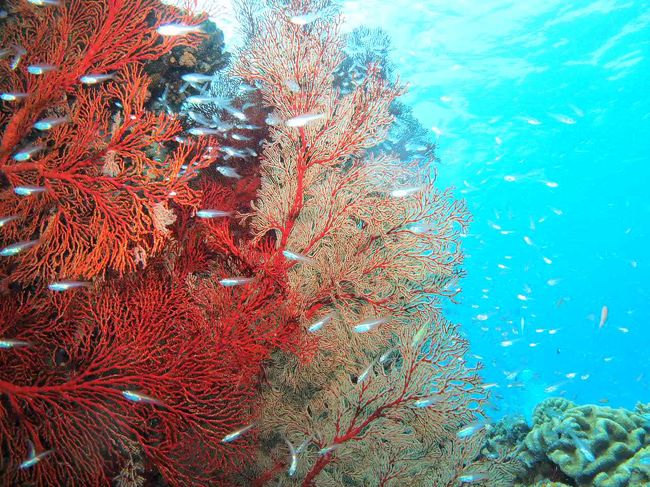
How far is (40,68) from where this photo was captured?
345 cm

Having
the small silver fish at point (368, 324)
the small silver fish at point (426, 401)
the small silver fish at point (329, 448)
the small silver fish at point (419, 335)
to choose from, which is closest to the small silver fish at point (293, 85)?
the small silver fish at point (368, 324)

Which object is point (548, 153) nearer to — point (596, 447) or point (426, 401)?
point (596, 447)

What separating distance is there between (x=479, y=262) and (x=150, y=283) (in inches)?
2559

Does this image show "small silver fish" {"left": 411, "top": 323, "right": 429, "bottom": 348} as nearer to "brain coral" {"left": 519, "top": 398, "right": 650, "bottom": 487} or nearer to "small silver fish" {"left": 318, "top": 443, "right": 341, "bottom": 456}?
"small silver fish" {"left": 318, "top": 443, "right": 341, "bottom": 456}

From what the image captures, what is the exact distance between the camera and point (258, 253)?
406cm

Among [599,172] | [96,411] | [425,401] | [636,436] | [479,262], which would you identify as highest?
[425,401]

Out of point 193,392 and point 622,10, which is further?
point 622,10

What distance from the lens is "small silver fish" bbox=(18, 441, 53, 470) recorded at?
2.91 m

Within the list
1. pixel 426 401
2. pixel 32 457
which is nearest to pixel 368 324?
pixel 426 401

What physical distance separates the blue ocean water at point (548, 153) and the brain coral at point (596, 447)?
1.37 meters

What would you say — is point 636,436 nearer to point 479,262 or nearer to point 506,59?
point 506,59

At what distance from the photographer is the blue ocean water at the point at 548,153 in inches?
762

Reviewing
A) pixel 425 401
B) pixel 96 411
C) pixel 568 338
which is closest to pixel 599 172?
pixel 568 338

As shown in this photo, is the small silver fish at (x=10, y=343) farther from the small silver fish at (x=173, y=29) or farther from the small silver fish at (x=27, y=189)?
the small silver fish at (x=173, y=29)
